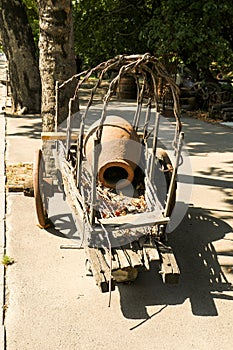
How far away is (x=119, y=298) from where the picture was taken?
4.49 meters

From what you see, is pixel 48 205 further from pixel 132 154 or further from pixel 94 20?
pixel 94 20

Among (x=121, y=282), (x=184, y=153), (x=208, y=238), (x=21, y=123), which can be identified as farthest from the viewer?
(x=21, y=123)

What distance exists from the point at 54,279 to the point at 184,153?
6201 mm

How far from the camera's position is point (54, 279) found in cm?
482

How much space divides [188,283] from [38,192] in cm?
225

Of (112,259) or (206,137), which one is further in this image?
(206,137)

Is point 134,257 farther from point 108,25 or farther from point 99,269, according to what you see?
point 108,25

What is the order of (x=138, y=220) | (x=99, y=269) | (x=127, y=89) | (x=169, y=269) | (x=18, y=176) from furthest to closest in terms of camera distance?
(x=127, y=89) → (x=18, y=176) → (x=138, y=220) → (x=169, y=269) → (x=99, y=269)

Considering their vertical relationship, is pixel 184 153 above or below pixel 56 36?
below

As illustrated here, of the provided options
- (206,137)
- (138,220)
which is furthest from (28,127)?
(138,220)

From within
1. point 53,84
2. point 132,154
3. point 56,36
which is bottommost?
point 132,154

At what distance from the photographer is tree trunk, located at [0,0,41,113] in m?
13.8

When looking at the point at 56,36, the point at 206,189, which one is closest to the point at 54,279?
the point at 206,189

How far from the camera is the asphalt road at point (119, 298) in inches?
154
